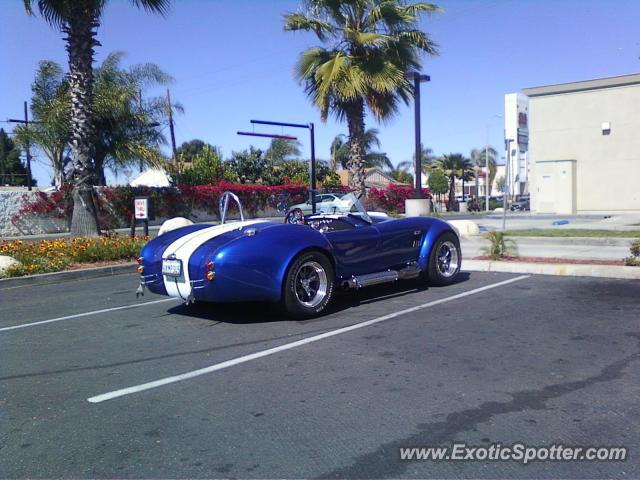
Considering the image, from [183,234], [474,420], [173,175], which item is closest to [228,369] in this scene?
[474,420]

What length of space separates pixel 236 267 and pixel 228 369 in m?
1.36

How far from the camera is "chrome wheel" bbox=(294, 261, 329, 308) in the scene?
21.5 feet

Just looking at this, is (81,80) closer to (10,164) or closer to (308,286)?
(308,286)

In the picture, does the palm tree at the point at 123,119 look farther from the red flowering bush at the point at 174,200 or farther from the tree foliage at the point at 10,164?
the tree foliage at the point at 10,164

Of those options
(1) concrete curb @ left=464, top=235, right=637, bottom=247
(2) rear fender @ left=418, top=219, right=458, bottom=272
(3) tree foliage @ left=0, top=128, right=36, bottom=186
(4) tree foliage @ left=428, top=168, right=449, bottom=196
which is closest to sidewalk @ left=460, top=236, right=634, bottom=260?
(1) concrete curb @ left=464, top=235, right=637, bottom=247

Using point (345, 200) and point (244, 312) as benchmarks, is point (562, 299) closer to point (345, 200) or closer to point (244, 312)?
point (345, 200)

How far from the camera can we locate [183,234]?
6941 mm

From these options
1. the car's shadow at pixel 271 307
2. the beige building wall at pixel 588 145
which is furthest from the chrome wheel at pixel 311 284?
the beige building wall at pixel 588 145

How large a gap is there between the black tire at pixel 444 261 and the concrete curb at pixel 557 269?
1.49 meters

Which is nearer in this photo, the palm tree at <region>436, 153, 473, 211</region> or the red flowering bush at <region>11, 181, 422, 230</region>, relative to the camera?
the red flowering bush at <region>11, 181, 422, 230</region>

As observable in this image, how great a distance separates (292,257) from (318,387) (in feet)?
6.99

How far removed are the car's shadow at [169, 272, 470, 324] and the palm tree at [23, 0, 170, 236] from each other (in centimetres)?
911

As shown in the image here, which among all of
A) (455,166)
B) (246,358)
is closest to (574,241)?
(246,358)

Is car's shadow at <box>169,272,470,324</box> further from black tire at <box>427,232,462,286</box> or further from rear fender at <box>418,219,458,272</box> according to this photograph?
rear fender at <box>418,219,458,272</box>
